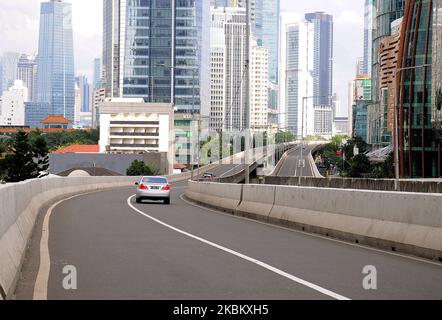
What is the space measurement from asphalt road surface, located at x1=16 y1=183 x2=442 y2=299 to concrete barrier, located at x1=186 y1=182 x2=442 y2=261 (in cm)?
48

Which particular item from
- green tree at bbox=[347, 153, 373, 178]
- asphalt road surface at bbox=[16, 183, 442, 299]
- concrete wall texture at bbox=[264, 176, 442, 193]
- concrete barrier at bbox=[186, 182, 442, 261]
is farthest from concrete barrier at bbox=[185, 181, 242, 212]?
green tree at bbox=[347, 153, 373, 178]

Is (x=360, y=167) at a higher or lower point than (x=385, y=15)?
lower

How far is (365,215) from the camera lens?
18688mm

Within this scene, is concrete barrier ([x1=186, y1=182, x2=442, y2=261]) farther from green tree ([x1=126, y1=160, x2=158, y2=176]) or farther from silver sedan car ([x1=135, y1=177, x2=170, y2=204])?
green tree ([x1=126, y1=160, x2=158, y2=176])

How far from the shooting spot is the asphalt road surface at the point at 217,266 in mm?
10836

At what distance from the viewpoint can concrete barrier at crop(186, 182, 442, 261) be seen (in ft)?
51.4

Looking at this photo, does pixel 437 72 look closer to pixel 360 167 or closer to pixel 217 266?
pixel 360 167

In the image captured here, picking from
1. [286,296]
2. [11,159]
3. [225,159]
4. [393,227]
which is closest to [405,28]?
[11,159]

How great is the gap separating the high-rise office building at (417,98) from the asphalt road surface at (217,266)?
90710 mm

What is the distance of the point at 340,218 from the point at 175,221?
7238mm

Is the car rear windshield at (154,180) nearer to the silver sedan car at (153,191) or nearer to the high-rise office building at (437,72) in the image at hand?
the silver sedan car at (153,191)

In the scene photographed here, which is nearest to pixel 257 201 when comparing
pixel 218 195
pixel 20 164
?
pixel 218 195

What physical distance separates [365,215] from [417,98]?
98.3 metres

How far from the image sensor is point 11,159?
139375 millimetres
